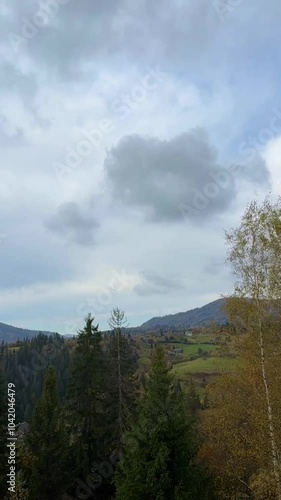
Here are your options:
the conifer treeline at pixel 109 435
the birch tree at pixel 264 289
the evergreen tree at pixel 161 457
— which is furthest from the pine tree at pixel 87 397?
the birch tree at pixel 264 289

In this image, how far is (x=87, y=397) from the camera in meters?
36.7

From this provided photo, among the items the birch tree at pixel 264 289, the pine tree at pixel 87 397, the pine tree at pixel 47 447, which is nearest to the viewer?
the birch tree at pixel 264 289

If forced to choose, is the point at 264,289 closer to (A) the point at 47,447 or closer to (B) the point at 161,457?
(B) the point at 161,457

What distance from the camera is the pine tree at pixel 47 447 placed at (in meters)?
30.9

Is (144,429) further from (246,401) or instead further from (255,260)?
(255,260)

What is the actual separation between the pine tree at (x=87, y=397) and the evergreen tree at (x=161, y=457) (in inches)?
649

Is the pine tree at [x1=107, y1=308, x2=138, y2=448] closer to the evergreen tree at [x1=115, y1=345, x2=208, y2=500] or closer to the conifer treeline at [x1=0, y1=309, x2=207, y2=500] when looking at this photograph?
the conifer treeline at [x1=0, y1=309, x2=207, y2=500]

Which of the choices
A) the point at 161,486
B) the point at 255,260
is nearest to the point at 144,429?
the point at 161,486

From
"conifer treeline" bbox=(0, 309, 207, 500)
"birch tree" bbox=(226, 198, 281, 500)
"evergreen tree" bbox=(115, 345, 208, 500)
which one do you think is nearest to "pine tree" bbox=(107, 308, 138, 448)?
"conifer treeline" bbox=(0, 309, 207, 500)

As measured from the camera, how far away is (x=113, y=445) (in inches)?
1393

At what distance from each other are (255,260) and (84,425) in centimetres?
2664

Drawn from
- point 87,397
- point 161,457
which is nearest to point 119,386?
point 87,397

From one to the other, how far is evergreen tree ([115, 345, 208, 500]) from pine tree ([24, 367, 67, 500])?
1339 cm

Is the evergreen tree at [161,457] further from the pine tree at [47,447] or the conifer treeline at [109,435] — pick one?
the pine tree at [47,447]
